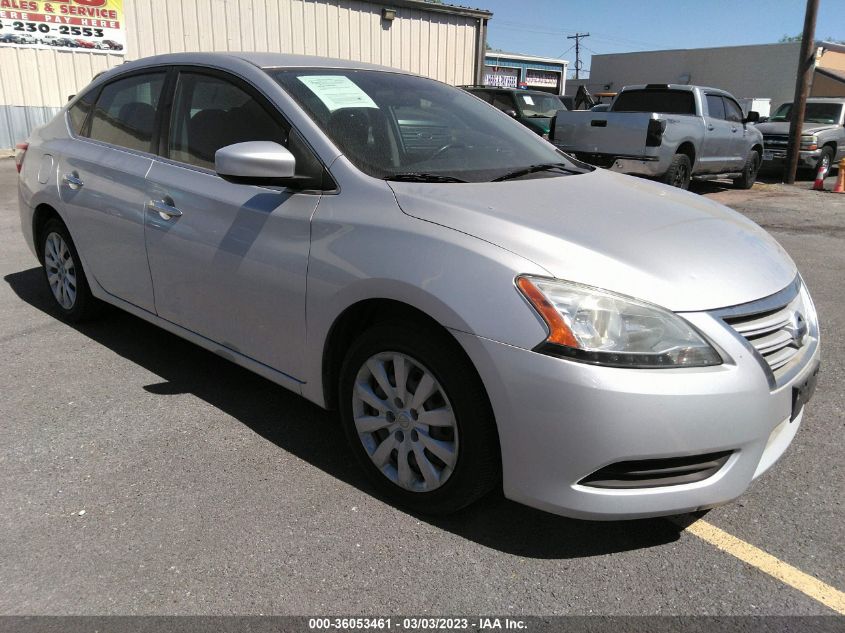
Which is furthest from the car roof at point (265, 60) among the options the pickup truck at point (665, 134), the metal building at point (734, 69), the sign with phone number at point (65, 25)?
the metal building at point (734, 69)

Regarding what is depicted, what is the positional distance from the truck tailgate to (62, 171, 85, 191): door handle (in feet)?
26.3

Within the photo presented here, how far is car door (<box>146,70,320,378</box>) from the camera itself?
2857 millimetres

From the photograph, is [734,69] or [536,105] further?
[734,69]

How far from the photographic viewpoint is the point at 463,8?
1742cm

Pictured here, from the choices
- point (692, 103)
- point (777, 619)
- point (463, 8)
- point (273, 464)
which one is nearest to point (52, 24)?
point (463, 8)

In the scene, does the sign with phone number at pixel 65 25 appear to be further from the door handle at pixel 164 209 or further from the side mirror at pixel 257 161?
the side mirror at pixel 257 161

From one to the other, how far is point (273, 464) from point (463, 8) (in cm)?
1682

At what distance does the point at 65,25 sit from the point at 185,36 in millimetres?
2272

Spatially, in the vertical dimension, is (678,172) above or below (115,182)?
below

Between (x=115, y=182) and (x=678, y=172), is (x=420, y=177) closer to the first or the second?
(x=115, y=182)

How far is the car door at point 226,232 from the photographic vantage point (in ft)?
9.37

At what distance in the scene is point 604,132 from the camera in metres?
10.3

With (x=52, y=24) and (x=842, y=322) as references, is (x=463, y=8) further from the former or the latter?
(x=842, y=322)

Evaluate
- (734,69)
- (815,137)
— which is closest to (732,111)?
(815,137)
